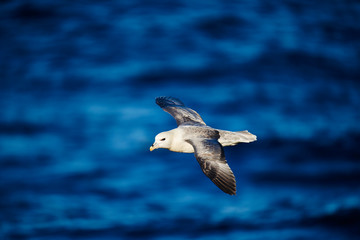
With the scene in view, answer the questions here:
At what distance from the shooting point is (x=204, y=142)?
7.50 metres

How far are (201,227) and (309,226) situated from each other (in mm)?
4007

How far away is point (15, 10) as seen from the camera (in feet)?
91.3

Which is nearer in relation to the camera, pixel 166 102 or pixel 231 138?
pixel 231 138

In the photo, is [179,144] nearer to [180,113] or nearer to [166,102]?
[180,113]

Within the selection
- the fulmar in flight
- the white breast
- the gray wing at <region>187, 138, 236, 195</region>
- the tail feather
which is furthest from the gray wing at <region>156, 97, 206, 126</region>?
the gray wing at <region>187, 138, 236, 195</region>

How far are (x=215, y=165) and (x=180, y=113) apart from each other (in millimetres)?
2398

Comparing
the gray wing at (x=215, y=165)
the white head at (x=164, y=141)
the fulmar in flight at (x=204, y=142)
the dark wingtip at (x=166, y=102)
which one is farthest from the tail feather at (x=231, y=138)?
the dark wingtip at (x=166, y=102)

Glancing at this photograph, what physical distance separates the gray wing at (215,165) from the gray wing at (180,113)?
4.57ft

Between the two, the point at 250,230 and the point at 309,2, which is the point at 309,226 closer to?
the point at 250,230

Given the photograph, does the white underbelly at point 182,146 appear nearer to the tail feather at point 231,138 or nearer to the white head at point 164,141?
the white head at point 164,141

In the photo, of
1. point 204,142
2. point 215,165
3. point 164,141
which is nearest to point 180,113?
point 164,141

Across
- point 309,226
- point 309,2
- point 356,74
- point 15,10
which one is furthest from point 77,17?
point 309,226

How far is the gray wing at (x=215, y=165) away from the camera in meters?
6.90

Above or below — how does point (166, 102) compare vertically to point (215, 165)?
above
